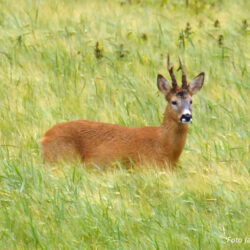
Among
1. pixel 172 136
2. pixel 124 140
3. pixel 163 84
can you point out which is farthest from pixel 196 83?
pixel 124 140

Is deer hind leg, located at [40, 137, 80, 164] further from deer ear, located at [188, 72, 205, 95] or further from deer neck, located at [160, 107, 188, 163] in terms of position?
deer ear, located at [188, 72, 205, 95]

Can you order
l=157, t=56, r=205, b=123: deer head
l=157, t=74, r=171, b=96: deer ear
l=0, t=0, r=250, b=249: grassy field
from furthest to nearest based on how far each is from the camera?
l=157, t=74, r=171, b=96: deer ear
l=157, t=56, r=205, b=123: deer head
l=0, t=0, r=250, b=249: grassy field

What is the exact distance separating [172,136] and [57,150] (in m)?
0.89

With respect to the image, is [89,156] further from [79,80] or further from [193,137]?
[79,80]

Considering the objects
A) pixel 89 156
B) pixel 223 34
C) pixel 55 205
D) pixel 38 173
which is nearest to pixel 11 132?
pixel 89 156

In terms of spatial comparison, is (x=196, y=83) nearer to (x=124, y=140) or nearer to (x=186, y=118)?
(x=186, y=118)

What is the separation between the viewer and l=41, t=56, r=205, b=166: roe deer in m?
6.49

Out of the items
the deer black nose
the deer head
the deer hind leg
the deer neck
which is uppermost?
the deer head

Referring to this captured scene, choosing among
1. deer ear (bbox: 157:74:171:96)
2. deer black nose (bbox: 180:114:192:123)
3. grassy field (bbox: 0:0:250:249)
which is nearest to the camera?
grassy field (bbox: 0:0:250:249)

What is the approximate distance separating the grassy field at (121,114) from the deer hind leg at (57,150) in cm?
8

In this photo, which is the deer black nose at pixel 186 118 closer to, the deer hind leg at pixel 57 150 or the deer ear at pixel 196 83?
the deer ear at pixel 196 83

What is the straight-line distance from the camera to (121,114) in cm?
740

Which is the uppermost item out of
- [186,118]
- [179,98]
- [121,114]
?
[179,98]

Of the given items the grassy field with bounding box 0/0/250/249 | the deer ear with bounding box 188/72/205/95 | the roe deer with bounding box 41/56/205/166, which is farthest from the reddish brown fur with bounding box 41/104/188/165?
the deer ear with bounding box 188/72/205/95
